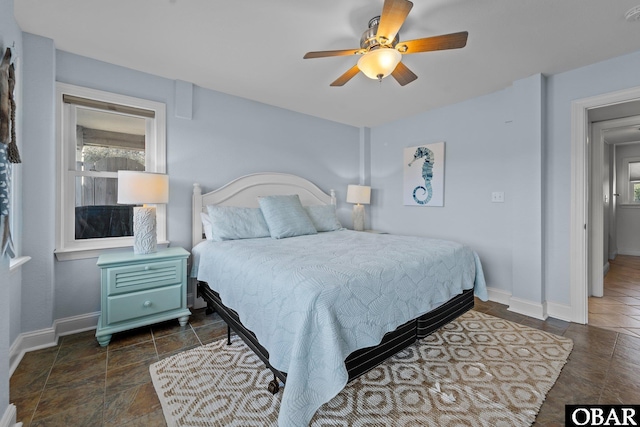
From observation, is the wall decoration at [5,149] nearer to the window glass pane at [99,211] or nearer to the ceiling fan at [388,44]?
the window glass pane at [99,211]

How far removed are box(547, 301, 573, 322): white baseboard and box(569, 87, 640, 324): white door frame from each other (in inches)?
1.1

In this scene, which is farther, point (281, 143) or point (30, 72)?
point (281, 143)

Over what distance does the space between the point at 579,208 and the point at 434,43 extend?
2.21m

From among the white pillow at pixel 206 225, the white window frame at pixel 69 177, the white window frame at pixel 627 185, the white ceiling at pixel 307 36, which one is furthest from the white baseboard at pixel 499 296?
the white window frame at pixel 627 185

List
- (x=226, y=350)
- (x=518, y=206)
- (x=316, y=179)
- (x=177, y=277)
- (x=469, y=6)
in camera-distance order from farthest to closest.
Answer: (x=316, y=179) < (x=518, y=206) < (x=177, y=277) < (x=226, y=350) < (x=469, y=6)

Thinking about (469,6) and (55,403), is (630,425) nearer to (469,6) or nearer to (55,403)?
(469,6)

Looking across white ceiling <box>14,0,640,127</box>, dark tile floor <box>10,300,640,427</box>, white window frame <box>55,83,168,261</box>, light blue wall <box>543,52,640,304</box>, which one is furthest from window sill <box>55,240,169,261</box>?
light blue wall <box>543,52,640,304</box>

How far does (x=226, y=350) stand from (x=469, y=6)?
118 inches

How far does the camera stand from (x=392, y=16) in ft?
5.10

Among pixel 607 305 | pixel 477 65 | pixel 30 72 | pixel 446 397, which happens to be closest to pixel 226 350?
pixel 446 397

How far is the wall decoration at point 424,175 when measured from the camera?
149 inches

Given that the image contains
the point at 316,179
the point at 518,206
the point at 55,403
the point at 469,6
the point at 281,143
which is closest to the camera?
the point at 55,403

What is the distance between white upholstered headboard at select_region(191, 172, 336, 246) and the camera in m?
2.97

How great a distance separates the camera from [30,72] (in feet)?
7.00
